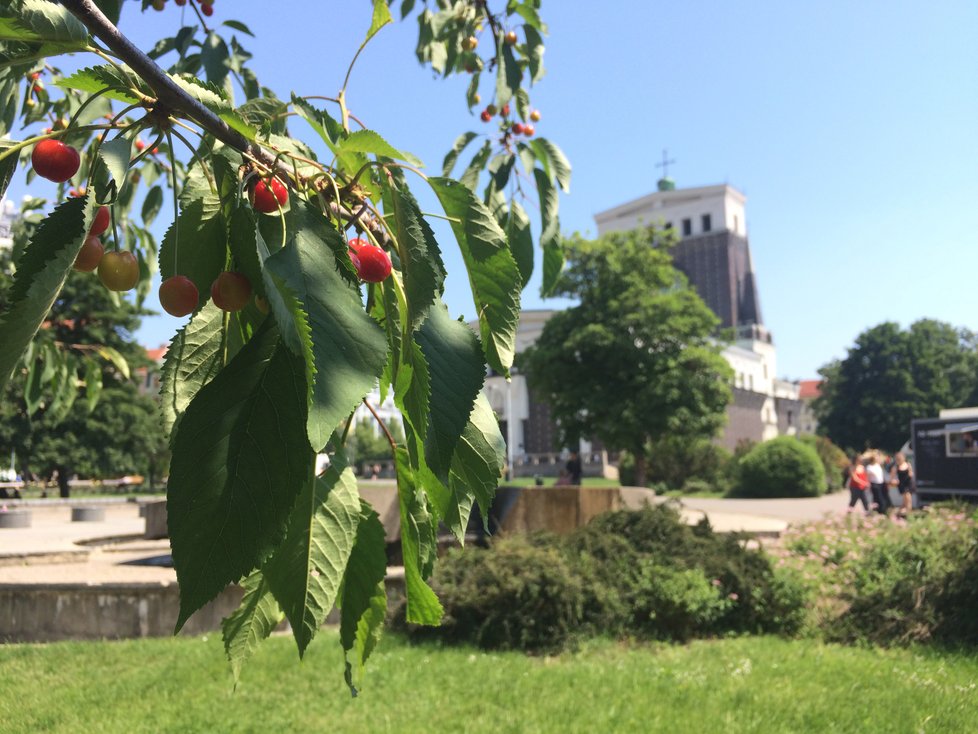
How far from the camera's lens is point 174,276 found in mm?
952

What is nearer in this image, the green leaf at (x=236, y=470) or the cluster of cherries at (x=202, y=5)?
the green leaf at (x=236, y=470)

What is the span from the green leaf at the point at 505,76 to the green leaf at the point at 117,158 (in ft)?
5.81

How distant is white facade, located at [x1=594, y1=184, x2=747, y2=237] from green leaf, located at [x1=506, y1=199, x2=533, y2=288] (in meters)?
75.3

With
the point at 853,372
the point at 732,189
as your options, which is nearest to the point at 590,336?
the point at 853,372

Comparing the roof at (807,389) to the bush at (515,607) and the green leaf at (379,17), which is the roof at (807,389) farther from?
the green leaf at (379,17)

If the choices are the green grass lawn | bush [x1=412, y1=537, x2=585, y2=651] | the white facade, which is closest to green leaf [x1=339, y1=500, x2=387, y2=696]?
the green grass lawn

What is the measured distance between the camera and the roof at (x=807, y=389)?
296 feet

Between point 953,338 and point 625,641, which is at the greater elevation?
point 953,338

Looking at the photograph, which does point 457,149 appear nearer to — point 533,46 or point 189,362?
point 533,46

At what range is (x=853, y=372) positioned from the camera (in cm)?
5850

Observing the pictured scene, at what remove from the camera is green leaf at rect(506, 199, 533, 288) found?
75.0 inches

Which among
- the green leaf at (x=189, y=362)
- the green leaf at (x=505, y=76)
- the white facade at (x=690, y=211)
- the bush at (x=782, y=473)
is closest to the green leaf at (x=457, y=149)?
the green leaf at (x=505, y=76)

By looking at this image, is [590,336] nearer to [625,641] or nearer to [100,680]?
[625,641]

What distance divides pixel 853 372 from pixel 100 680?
61.5m
